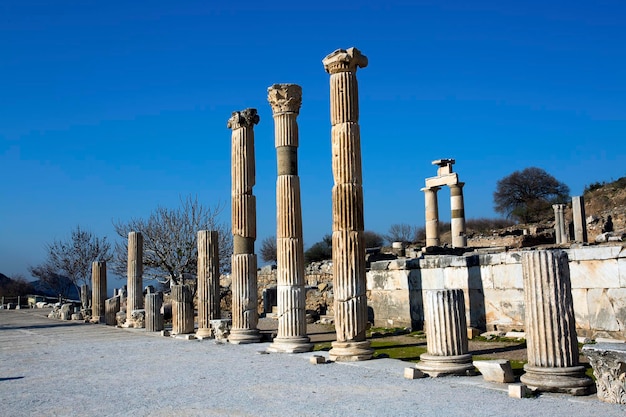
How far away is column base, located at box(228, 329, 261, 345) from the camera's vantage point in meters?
16.2

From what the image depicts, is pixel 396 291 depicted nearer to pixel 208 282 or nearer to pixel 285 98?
pixel 208 282

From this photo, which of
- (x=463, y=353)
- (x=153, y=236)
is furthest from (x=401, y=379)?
(x=153, y=236)

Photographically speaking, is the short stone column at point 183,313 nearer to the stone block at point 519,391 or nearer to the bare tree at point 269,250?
the stone block at point 519,391

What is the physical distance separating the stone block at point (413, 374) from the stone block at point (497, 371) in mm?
988

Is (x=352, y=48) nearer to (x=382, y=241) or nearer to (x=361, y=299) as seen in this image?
(x=361, y=299)

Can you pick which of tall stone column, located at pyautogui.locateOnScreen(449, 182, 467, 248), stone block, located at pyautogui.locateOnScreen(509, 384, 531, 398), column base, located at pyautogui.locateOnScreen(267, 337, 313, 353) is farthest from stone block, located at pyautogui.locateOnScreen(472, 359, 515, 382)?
tall stone column, located at pyautogui.locateOnScreen(449, 182, 467, 248)

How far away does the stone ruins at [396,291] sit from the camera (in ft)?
28.2

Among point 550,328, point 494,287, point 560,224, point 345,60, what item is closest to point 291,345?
point 494,287

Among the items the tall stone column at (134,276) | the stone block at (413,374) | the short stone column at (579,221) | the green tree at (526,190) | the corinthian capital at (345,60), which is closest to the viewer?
→ the stone block at (413,374)

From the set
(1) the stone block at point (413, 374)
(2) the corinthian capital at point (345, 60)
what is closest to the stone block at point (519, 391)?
(1) the stone block at point (413, 374)

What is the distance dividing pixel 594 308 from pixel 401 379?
4.54m

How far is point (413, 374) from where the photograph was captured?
388 inches

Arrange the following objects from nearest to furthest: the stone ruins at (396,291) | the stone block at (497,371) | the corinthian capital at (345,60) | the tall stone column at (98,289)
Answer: the stone ruins at (396,291), the stone block at (497,371), the corinthian capital at (345,60), the tall stone column at (98,289)

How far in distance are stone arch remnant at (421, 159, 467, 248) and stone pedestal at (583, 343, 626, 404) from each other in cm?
2340
